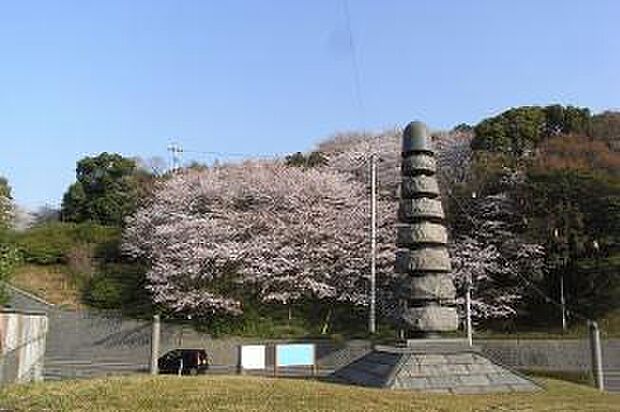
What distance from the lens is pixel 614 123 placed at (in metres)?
40.2

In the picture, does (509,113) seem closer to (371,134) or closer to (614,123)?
(614,123)

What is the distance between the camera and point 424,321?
17.2m

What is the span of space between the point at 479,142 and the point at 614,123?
7331 millimetres

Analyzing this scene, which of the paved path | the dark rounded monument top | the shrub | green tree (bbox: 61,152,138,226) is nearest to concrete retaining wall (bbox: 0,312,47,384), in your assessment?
the dark rounded monument top

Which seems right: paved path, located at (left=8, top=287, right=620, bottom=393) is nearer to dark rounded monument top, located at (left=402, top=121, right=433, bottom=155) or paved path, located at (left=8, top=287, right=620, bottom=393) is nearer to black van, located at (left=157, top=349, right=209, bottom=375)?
black van, located at (left=157, top=349, right=209, bottom=375)

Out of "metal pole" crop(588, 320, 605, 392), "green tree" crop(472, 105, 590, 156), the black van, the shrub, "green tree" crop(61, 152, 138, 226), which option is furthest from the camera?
"green tree" crop(61, 152, 138, 226)

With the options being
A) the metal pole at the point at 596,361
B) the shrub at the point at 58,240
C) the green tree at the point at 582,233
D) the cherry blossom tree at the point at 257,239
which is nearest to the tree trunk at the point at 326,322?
the cherry blossom tree at the point at 257,239

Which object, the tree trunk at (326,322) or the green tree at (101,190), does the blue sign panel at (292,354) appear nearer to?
the tree trunk at (326,322)

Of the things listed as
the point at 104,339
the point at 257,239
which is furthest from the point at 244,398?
the point at 104,339

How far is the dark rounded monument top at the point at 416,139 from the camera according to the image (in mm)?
18428

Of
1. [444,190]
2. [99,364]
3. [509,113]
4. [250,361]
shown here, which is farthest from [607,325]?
[99,364]

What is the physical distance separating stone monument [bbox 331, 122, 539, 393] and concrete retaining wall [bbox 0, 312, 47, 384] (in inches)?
278

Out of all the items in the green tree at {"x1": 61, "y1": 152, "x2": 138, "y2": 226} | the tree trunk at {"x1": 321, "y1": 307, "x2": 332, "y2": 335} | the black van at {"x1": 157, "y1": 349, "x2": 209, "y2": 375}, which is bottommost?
the black van at {"x1": 157, "y1": 349, "x2": 209, "y2": 375}

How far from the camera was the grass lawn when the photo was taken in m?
11.7
